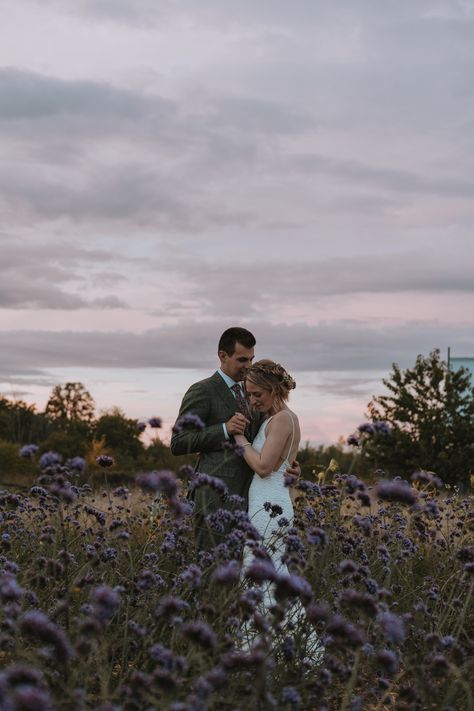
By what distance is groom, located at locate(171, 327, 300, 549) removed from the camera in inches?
242

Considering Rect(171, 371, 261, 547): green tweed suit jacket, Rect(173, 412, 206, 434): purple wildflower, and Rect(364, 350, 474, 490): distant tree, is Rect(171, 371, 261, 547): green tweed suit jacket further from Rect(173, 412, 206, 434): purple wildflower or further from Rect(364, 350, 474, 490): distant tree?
Rect(364, 350, 474, 490): distant tree

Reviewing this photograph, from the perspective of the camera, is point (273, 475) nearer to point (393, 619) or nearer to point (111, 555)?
point (111, 555)

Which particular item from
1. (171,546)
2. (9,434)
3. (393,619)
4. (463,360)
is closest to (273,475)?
(171,546)

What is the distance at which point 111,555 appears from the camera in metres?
5.15

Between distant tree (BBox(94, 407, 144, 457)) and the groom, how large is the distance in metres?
24.2

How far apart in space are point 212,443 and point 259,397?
0.47 meters

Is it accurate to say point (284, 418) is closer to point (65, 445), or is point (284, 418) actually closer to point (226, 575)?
point (226, 575)

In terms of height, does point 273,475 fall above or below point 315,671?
above

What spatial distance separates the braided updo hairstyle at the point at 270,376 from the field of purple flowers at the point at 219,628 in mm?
772

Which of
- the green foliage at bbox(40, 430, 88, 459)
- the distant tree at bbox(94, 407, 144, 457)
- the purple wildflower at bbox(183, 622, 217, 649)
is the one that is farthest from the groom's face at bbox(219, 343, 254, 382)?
the distant tree at bbox(94, 407, 144, 457)

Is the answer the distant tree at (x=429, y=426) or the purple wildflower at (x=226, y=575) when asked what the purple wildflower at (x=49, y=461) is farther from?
the distant tree at (x=429, y=426)

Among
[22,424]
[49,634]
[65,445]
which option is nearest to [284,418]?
[49,634]

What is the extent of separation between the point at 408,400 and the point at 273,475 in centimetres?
1608

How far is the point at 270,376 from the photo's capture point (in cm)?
613
